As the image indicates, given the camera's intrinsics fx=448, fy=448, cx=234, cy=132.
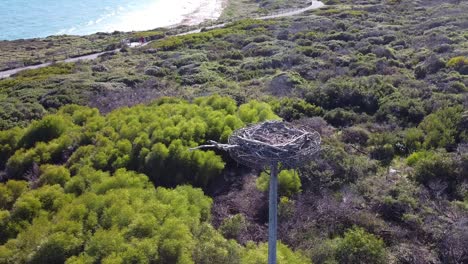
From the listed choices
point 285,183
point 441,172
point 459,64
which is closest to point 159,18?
point 459,64

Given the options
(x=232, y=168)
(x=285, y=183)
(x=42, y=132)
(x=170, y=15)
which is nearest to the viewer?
(x=285, y=183)

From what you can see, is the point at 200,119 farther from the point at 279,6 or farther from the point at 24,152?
the point at 279,6

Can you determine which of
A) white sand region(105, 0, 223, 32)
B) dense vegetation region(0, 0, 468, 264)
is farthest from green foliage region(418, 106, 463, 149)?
white sand region(105, 0, 223, 32)

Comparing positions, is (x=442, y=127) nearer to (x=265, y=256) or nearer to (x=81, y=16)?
(x=265, y=256)

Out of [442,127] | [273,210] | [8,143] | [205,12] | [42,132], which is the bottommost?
[442,127]

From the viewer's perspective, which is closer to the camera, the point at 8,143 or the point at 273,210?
the point at 273,210

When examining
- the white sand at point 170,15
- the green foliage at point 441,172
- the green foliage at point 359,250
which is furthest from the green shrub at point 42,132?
the white sand at point 170,15
